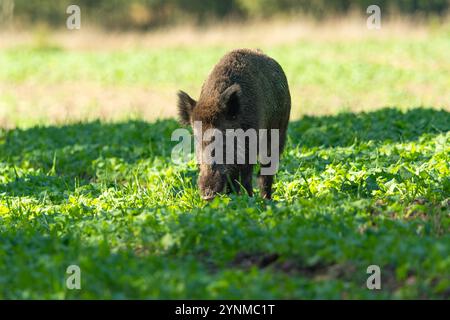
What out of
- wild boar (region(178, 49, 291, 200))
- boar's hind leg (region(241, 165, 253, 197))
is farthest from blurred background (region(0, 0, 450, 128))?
boar's hind leg (region(241, 165, 253, 197))

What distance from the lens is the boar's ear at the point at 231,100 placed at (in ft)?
28.6

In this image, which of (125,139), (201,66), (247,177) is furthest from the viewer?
(201,66)

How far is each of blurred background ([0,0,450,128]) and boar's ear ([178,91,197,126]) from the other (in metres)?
7.66

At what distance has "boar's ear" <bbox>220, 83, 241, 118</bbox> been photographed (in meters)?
8.71

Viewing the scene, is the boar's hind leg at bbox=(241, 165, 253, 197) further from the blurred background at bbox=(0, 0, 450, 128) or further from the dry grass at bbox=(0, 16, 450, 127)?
the dry grass at bbox=(0, 16, 450, 127)

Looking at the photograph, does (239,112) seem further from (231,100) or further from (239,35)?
(239,35)

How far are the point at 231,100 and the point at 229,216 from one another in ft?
6.15

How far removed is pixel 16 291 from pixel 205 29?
4065cm

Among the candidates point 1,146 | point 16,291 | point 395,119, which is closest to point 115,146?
point 1,146

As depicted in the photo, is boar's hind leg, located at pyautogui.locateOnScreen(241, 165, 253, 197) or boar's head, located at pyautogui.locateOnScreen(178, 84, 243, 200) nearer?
boar's head, located at pyautogui.locateOnScreen(178, 84, 243, 200)

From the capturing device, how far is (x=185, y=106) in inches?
366

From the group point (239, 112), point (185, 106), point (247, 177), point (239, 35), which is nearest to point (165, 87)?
point (239, 35)

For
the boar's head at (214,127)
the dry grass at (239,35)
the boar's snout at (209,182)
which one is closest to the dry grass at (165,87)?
the dry grass at (239,35)

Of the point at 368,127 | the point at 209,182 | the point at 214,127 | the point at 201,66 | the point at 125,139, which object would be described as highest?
the point at 214,127
